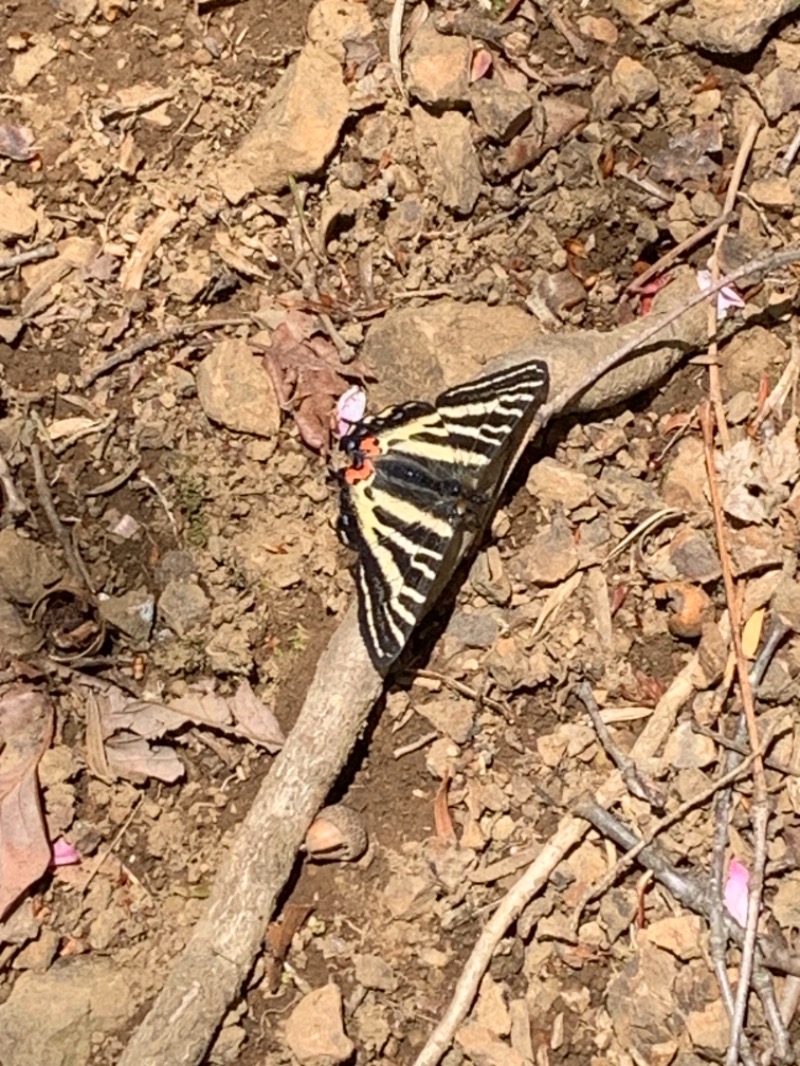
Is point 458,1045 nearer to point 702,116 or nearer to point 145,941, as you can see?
point 145,941

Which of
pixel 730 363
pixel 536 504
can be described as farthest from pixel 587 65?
pixel 536 504

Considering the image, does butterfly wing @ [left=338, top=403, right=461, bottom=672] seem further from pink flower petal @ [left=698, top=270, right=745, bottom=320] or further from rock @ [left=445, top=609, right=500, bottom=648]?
pink flower petal @ [left=698, top=270, right=745, bottom=320]

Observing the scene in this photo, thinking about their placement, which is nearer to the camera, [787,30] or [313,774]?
[313,774]

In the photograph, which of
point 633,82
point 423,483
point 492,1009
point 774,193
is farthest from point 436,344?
point 492,1009

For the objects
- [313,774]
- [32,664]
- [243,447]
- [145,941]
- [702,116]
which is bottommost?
[145,941]

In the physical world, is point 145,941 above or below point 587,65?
below

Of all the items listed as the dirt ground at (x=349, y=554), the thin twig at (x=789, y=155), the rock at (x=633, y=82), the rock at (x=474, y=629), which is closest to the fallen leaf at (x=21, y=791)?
the dirt ground at (x=349, y=554)

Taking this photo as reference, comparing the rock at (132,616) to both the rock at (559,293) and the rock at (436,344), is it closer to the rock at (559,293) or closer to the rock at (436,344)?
the rock at (436,344)

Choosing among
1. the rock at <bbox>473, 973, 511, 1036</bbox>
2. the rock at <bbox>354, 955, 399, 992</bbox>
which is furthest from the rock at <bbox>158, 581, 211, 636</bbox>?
the rock at <bbox>473, 973, 511, 1036</bbox>
